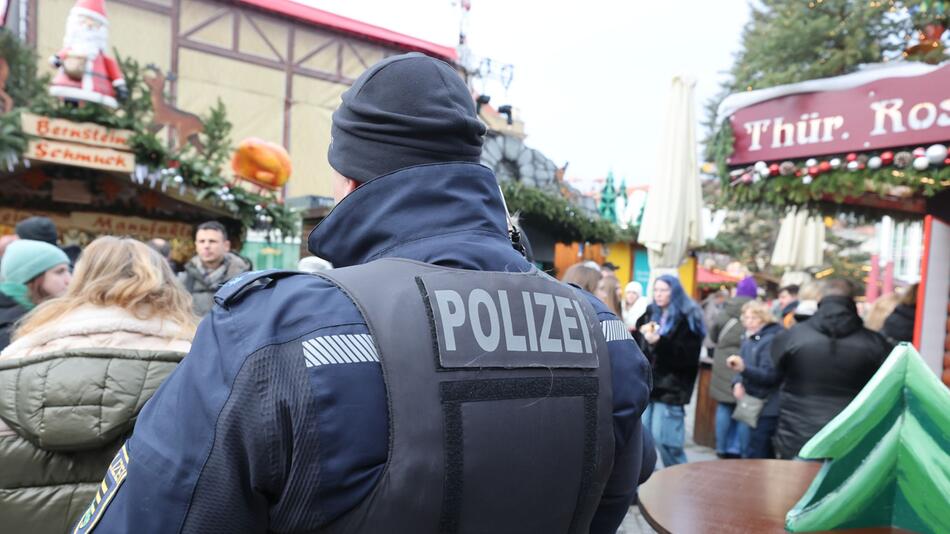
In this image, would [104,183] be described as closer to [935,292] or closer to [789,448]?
[789,448]

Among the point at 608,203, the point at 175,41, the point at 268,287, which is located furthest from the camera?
the point at 608,203

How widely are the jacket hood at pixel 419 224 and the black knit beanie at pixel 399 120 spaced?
0.13 feet

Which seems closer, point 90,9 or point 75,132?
point 75,132

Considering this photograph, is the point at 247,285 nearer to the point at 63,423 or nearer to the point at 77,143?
the point at 63,423

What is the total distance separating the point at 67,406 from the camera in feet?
6.39

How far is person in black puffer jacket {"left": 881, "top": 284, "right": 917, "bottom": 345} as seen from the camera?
6277mm

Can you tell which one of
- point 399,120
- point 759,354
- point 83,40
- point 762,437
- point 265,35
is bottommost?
point 762,437

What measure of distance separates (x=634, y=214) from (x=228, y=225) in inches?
470

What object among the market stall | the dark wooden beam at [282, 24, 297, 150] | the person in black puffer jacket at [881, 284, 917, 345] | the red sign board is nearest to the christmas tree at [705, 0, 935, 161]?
the person in black puffer jacket at [881, 284, 917, 345]

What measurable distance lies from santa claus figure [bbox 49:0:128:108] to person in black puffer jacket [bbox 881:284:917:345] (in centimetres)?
827

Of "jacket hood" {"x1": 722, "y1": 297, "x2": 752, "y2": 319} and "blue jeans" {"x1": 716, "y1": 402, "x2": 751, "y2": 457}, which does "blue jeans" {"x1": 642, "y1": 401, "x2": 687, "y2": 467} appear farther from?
"jacket hood" {"x1": 722, "y1": 297, "x2": 752, "y2": 319}

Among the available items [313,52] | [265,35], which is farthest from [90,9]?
[313,52]

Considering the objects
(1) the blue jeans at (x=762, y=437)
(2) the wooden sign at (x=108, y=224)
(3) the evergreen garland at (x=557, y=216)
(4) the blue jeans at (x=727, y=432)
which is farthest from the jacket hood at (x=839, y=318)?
(2) the wooden sign at (x=108, y=224)

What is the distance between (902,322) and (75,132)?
8524 millimetres
